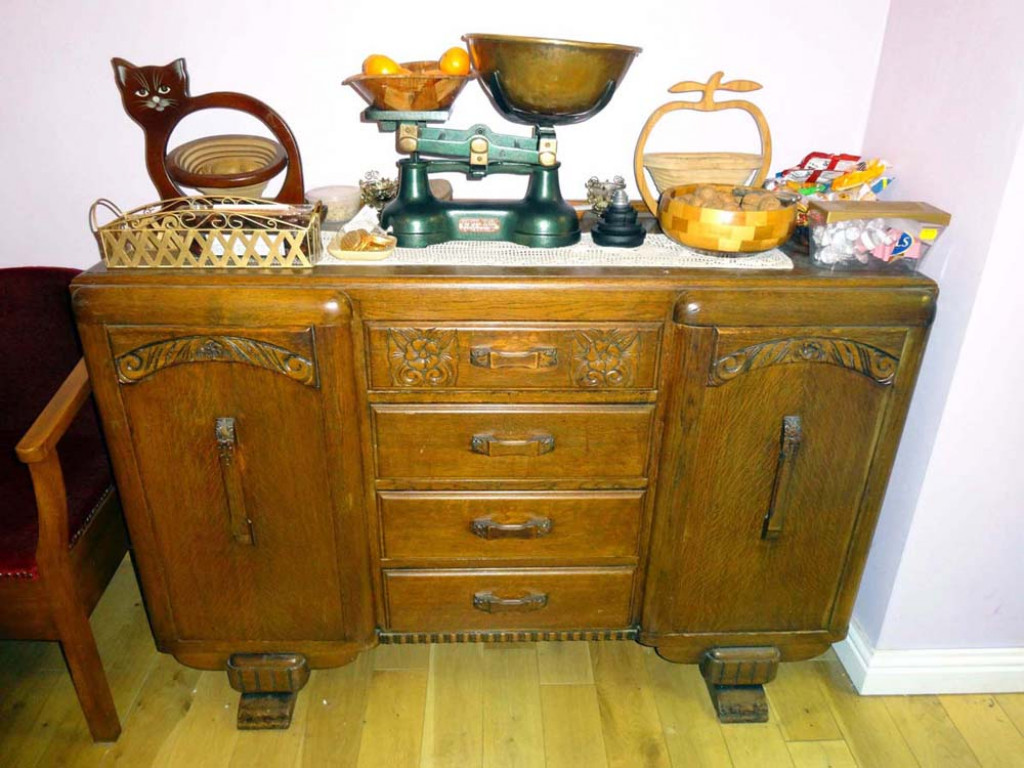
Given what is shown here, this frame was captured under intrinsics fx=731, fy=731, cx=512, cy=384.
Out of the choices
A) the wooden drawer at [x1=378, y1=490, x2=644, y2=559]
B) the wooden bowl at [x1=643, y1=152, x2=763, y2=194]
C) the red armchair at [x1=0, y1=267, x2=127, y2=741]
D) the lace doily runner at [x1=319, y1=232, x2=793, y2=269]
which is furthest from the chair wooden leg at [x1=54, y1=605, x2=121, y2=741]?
the wooden bowl at [x1=643, y1=152, x2=763, y2=194]

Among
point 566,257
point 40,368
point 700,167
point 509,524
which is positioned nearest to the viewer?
point 566,257

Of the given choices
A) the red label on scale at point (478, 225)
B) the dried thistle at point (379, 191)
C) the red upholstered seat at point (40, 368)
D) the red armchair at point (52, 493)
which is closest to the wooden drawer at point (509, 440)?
the red label on scale at point (478, 225)

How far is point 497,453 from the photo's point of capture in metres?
1.45

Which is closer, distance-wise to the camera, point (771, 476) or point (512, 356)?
point (512, 356)

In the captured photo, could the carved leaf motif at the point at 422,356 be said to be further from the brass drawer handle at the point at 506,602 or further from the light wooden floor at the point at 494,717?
the light wooden floor at the point at 494,717

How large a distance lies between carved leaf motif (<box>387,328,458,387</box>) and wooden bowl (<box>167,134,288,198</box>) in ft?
1.80

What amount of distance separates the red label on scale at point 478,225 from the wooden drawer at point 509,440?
367 millimetres

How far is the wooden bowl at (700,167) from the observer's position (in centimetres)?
165

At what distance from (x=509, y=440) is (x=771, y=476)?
1.79ft

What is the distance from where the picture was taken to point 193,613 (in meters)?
1.61

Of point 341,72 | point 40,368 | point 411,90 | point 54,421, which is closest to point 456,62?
point 411,90

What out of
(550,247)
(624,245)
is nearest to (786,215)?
(624,245)

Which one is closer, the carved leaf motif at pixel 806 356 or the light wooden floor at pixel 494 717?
the carved leaf motif at pixel 806 356

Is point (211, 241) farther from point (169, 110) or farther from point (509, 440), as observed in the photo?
point (509, 440)
